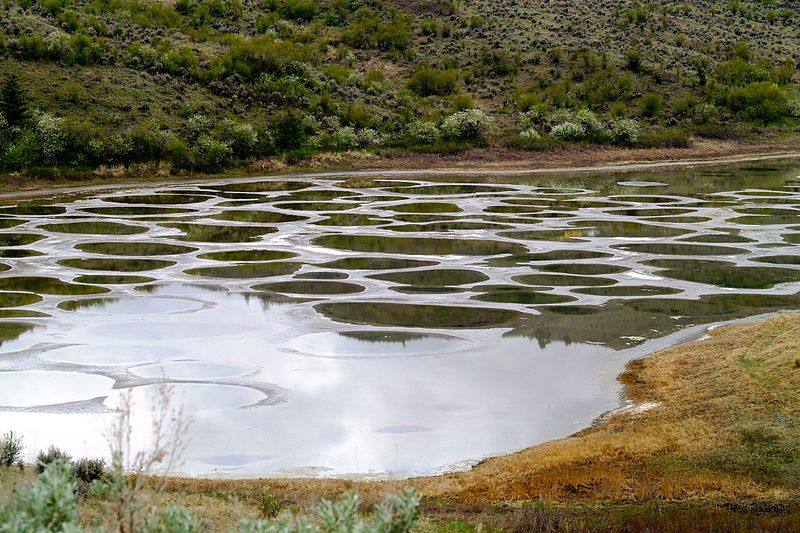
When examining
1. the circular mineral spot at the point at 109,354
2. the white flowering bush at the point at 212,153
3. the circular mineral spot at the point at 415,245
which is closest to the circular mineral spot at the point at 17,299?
the circular mineral spot at the point at 109,354

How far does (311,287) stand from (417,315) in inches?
188

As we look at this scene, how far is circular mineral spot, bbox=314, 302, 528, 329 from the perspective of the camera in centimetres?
2717

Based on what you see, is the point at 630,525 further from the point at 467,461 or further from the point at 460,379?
the point at 460,379

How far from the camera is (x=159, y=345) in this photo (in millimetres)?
24578

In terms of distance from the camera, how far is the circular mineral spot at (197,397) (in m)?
20.1

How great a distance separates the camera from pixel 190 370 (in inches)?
890

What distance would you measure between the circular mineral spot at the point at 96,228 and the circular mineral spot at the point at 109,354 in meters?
18.4

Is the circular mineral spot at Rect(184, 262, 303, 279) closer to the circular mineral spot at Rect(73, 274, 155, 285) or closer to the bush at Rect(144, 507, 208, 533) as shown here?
the circular mineral spot at Rect(73, 274, 155, 285)

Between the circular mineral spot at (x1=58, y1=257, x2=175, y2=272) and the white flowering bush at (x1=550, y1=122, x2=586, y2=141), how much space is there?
167 ft

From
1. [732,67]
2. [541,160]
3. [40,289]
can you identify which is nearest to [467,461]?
[40,289]

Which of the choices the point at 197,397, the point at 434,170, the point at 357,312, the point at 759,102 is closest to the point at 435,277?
the point at 357,312

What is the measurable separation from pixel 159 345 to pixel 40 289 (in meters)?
8.29

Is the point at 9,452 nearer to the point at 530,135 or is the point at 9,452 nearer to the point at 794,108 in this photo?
the point at 530,135

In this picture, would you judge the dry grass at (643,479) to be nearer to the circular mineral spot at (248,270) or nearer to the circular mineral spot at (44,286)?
the circular mineral spot at (248,270)
